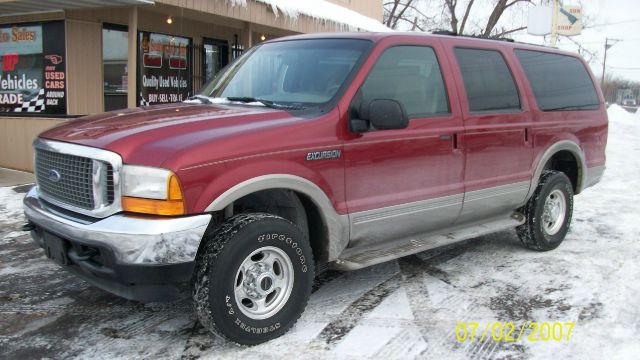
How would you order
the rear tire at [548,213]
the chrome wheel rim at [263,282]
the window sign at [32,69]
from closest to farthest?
the chrome wheel rim at [263,282] < the rear tire at [548,213] < the window sign at [32,69]

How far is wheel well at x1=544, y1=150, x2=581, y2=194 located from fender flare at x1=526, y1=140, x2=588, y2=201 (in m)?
0.03

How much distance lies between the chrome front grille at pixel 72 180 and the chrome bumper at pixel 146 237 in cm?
15

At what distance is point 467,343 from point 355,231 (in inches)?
39.7

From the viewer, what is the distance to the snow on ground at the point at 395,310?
3.49 metres

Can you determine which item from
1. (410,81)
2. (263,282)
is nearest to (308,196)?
(263,282)

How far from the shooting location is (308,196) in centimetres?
365

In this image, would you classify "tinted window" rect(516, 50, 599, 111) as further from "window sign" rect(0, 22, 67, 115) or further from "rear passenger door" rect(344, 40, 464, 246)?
"window sign" rect(0, 22, 67, 115)

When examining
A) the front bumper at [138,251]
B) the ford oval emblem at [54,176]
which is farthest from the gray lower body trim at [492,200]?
the ford oval emblem at [54,176]

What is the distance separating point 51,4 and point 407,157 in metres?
6.97

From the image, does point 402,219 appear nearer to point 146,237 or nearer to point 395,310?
point 395,310

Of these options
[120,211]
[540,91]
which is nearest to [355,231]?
[120,211]

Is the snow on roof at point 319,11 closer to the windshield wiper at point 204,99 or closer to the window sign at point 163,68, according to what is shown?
the window sign at point 163,68

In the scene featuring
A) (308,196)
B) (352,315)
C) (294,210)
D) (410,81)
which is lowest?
(352,315)

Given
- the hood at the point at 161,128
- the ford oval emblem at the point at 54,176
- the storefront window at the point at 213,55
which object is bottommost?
the ford oval emblem at the point at 54,176
